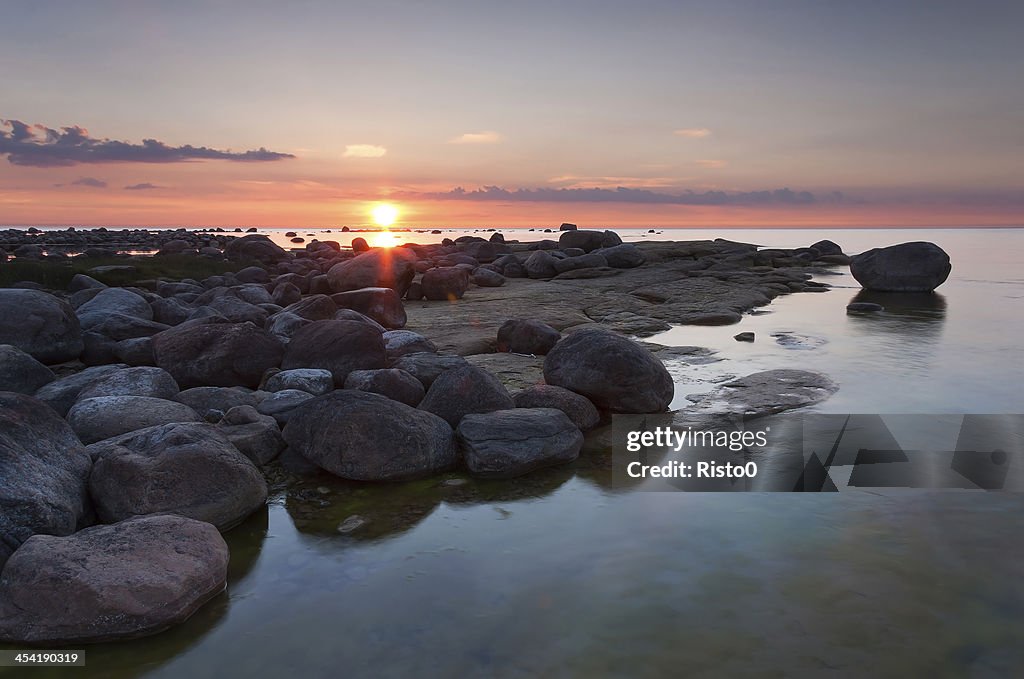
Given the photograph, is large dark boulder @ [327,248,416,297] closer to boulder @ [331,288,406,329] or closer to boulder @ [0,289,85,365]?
boulder @ [331,288,406,329]

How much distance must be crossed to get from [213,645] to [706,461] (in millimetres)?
4859

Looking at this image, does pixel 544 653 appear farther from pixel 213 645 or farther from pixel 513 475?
pixel 513 475

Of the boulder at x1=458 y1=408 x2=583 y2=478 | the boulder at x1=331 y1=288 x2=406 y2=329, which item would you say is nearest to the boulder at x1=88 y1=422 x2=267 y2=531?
the boulder at x1=458 y1=408 x2=583 y2=478

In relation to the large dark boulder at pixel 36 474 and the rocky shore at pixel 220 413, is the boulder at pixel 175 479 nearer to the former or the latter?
the rocky shore at pixel 220 413

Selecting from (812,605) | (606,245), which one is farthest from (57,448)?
(606,245)

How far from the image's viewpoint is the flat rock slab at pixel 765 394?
328 inches

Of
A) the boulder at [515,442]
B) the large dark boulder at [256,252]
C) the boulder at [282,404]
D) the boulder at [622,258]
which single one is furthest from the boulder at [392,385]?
the large dark boulder at [256,252]

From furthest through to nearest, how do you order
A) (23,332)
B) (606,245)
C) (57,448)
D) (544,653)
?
(606,245) → (23,332) → (57,448) → (544,653)

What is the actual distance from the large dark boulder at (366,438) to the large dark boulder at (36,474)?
6.08 feet

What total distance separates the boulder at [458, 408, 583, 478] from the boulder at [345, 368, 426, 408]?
114 centimetres

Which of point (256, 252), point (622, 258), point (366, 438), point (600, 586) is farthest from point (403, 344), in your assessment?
point (256, 252)

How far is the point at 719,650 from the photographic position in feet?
12.5

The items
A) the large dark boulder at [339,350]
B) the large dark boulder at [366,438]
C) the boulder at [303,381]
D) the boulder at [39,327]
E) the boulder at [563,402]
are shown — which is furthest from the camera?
the boulder at [39,327]

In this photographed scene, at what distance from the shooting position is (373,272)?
1895 cm
